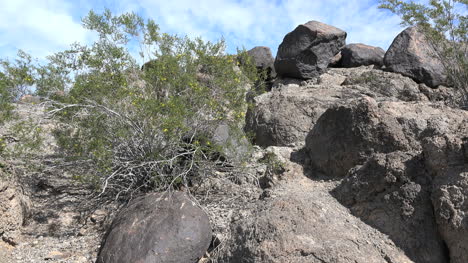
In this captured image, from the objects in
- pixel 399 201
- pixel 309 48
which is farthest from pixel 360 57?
pixel 399 201

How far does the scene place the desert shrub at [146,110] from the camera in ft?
16.0

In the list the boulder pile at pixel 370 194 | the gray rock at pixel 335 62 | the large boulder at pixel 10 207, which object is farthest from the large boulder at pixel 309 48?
the large boulder at pixel 10 207

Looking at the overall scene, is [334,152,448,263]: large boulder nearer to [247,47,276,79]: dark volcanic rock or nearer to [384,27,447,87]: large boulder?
[384,27,447,87]: large boulder

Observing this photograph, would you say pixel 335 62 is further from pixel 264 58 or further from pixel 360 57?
pixel 264 58

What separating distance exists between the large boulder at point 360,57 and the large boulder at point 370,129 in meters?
6.61

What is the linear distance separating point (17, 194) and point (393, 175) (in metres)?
4.36

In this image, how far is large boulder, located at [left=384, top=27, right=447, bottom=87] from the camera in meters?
9.02

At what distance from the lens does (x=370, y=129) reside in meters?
4.16

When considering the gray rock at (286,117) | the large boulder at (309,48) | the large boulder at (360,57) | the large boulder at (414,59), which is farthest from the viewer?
the large boulder at (360,57)

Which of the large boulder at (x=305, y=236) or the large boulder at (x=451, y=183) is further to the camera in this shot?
the large boulder at (x=305, y=236)

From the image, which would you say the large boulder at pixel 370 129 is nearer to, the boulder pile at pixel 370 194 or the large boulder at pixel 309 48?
the boulder pile at pixel 370 194

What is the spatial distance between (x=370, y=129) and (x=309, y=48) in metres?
6.30

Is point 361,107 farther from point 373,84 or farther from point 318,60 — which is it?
point 318,60

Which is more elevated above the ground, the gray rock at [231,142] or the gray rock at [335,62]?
the gray rock at [335,62]
